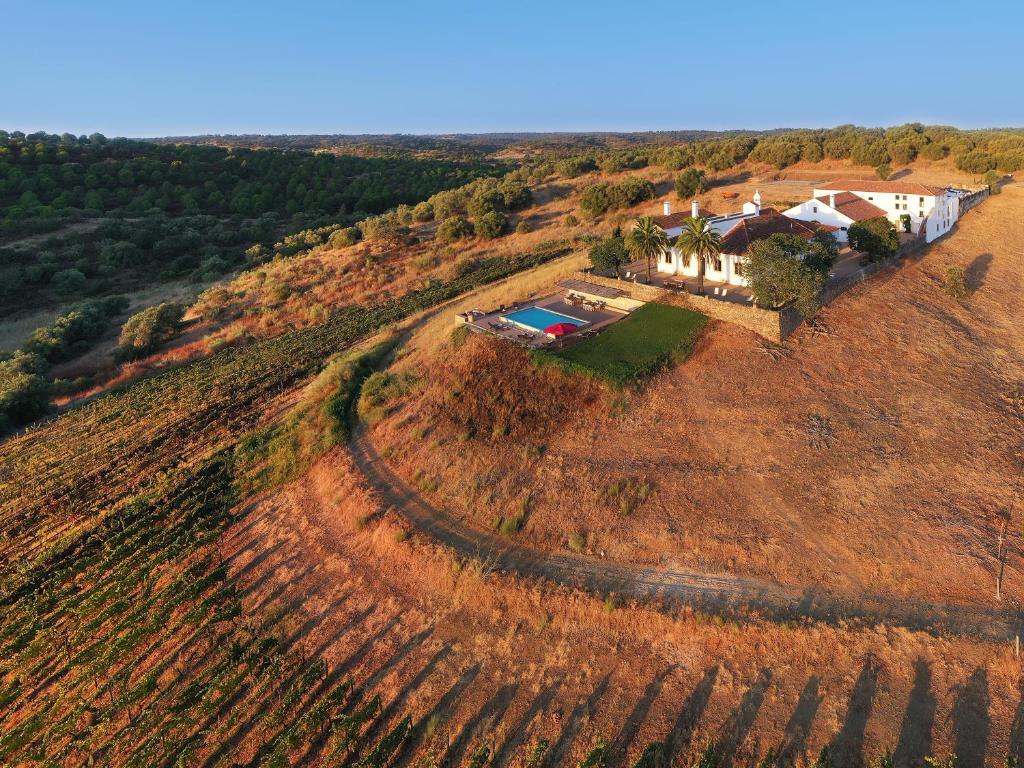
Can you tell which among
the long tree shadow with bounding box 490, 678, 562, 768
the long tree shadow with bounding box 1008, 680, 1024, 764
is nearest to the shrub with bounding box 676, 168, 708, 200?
the long tree shadow with bounding box 1008, 680, 1024, 764

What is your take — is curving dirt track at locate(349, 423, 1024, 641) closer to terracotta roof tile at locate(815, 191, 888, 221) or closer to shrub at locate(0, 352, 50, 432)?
shrub at locate(0, 352, 50, 432)

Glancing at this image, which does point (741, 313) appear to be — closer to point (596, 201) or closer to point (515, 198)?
point (596, 201)

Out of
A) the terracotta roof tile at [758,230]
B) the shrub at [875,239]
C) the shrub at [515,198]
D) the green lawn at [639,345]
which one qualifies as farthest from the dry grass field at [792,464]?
the shrub at [515,198]

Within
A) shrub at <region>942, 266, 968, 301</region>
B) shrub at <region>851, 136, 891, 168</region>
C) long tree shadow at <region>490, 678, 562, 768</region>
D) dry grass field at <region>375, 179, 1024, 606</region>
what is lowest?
long tree shadow at <region>490, 678, 562, 768</region>

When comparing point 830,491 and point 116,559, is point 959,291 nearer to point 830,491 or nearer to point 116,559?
point 830,491

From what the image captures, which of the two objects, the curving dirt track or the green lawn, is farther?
the green lawn

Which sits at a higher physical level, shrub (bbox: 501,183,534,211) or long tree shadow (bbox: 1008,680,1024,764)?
shrub (bbox: 501,183,534,211)

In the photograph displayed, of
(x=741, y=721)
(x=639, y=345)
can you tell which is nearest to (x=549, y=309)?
(x=639, y=345)

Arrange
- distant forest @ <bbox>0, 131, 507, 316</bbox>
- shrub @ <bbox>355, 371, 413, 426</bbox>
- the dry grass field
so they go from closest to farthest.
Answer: the dry grass field
shrub @ <bbox>355, 371, 413, 426</bbox>
distant forest @ <bbox>0, 131, 507, 316</bbox>
